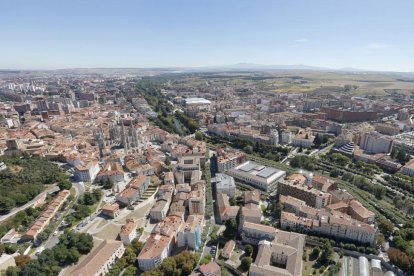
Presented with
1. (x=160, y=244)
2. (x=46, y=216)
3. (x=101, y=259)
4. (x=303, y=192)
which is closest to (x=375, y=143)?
(x=303, y=192)

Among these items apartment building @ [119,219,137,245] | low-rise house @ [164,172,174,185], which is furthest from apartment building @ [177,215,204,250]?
low-rise house @ [164,172,174,185]

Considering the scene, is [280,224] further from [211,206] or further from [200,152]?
[200,152]

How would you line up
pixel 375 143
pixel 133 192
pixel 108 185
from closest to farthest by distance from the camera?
pixel 133 192 → pixel 108 185 → pixel 375 143

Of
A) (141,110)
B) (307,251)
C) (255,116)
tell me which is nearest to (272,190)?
(307,251)

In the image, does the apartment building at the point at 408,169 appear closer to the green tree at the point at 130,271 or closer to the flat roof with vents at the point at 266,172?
the flat roof with vents at the point at 266,172

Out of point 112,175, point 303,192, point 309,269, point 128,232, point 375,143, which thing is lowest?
point 309,269

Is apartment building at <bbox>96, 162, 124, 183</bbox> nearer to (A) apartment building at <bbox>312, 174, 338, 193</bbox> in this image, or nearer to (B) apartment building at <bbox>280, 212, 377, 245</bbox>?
(B) apartment building at <bbox>280, 212, 377, 245</bbox>

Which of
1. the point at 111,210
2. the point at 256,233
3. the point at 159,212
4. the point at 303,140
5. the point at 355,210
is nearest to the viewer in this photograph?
the point at 256,233

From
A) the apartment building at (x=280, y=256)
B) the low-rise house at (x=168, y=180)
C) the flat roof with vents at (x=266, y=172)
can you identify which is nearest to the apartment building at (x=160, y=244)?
the apartment building at (x=280, y=256)

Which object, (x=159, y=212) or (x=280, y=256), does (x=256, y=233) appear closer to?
(x=280, y=256)
